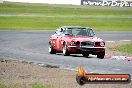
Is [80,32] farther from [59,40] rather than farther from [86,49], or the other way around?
[86,49]

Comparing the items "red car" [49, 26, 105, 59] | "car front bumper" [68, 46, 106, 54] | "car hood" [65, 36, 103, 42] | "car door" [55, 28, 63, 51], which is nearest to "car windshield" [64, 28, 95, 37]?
"red car" [49, 26, 105, 59]

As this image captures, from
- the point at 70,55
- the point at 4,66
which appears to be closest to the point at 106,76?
the point at 4,66

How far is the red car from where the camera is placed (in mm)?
23719

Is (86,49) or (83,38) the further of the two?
(83,38)

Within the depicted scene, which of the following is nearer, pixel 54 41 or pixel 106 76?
pixel 106 76

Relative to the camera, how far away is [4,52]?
2695 centimetres

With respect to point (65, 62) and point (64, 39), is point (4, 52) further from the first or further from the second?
point (65, 62)

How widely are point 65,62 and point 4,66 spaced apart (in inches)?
107

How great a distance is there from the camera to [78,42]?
2395cm

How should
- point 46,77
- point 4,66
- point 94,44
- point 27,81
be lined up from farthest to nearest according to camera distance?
point 94,44
point 4,66
point 46,77
point 27,81

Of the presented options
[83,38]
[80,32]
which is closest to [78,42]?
[83,38]

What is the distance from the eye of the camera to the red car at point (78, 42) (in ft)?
77.8

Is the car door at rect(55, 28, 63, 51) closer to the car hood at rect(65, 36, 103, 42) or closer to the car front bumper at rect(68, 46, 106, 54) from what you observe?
the car hood at rect(65, 36, 103, 42)

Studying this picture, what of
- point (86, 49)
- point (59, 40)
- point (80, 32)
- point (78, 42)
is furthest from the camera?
point (59, 40)
